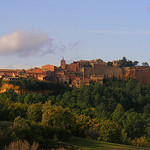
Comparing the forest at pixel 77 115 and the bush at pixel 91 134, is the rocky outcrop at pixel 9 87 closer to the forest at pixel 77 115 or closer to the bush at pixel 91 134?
the forest at pixel 77 115

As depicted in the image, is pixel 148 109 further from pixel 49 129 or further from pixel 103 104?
pixel 49 129

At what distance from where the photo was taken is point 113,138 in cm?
2817

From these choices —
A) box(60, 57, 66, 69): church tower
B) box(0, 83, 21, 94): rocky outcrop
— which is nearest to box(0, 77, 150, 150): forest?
box(0, 83, 21, 94): rocky outcrop

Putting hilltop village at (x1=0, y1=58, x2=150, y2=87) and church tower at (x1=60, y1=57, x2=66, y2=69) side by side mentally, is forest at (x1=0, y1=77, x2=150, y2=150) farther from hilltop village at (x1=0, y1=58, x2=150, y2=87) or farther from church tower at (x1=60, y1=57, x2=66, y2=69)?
church tower at (x1=60, y1=57, x2=66, y2=69)

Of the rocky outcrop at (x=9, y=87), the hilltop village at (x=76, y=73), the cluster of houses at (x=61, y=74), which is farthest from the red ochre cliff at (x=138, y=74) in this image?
the rocky outcrop at (x=9, y=87)

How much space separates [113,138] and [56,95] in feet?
91.3

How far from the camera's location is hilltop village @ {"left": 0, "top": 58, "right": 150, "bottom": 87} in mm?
60062

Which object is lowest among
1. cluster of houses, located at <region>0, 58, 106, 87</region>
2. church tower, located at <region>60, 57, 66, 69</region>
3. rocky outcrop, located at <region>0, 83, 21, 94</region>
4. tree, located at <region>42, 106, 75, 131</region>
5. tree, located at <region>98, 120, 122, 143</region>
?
tree, located at <region>98, 120, 122, 143</region>

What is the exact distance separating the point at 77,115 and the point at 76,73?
3054 centimetres

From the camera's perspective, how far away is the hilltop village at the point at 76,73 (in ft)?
197

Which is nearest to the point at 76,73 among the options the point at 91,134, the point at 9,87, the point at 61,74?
the point at 61,74

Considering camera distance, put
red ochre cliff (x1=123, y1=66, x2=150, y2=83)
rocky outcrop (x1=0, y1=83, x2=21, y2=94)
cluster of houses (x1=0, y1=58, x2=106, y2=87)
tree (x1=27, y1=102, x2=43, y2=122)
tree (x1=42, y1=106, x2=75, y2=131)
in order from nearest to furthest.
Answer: tree (x1=42, y1=106, x2=75, y2=131), tree (x1=27, y1=102, x2=43, y2=122), rocky outcrop (x1=0, y1=83, x2=21, y2=94), cluster of houses (x1=0, y1=58, x2=106, y2=87), red ochre cliff (x1=123, y1=66, x2=150, y2=83)

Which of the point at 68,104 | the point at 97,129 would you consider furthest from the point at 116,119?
the point at 97,129

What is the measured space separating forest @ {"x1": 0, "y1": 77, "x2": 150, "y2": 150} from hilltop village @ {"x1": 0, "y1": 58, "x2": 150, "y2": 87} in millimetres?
2397
